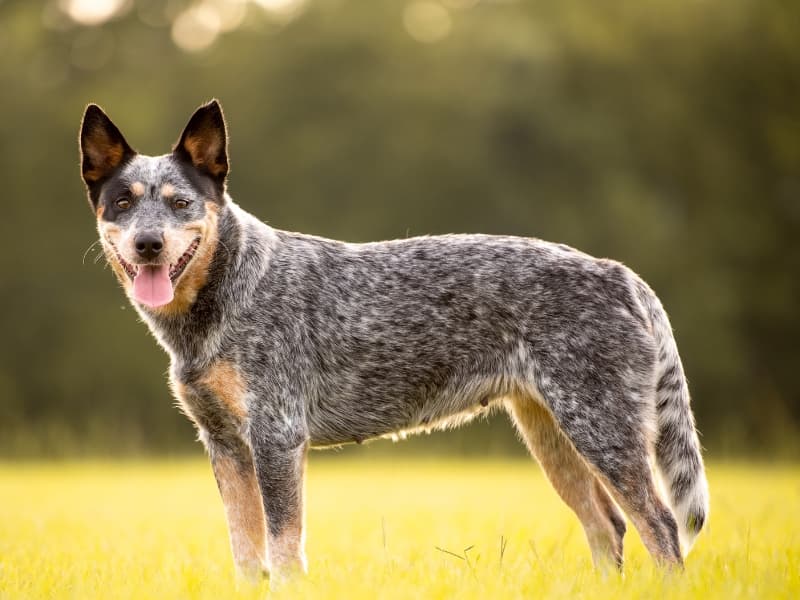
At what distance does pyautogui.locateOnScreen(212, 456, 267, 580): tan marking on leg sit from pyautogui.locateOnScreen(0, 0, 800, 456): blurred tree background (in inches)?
374

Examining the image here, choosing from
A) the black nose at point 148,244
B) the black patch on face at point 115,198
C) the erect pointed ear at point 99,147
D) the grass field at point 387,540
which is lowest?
the grass field at point 387,540

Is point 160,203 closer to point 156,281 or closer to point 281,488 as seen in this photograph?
point 156,281

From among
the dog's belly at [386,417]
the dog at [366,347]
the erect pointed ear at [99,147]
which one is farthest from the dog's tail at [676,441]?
the erect pointed ear at [99,147]

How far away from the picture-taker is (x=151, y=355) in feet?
48.2

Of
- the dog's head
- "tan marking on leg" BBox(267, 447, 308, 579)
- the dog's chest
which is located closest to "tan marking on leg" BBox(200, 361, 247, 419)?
the dog's chest

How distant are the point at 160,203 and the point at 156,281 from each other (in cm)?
41

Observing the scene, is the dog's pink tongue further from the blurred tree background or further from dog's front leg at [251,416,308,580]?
the blurred tree background

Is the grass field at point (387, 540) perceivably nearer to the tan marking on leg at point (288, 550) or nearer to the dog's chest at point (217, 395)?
the tan marking on leg at point (288, 550)

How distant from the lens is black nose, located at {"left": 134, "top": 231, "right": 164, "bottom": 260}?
4.67m

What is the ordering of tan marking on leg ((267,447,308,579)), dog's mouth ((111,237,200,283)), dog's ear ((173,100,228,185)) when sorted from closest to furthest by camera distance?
tan marking on leg ((267,447,308,579))
dog's mouth ((111,237,200,283))
dog's ear ((173,100,228,185))

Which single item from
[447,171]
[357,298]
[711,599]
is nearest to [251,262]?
[357,298]

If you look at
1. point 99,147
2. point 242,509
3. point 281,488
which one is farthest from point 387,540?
point 99,147

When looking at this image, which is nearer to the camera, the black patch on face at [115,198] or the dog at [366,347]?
the dog at [366,347]

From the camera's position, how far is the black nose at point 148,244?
467cm
